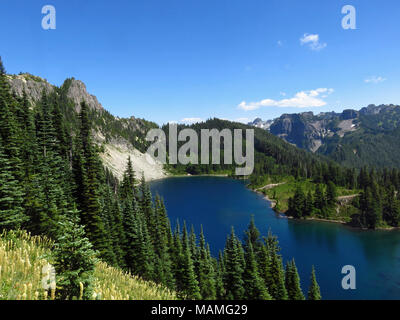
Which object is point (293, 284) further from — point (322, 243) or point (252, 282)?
point (322, 243)

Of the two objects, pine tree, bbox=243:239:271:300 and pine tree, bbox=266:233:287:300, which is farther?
pine tree, bbox=266:233:287:300

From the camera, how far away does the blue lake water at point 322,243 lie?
57463 millimetres

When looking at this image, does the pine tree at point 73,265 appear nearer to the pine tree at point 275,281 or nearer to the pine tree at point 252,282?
the pine tree at point 252,282

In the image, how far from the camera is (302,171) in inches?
7534

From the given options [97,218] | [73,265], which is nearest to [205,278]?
[97,218]

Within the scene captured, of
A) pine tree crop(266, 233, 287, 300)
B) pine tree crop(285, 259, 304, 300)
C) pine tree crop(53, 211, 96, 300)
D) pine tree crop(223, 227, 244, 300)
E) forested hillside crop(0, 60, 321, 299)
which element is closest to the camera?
pine tree crop(53, 211, 96, 300)

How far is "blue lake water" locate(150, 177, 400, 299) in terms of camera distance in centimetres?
5746

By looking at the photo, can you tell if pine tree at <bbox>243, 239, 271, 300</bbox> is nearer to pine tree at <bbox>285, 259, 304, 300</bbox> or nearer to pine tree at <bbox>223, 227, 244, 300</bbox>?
pine tree at <bbox>223, 227, 244, 300</bbox>

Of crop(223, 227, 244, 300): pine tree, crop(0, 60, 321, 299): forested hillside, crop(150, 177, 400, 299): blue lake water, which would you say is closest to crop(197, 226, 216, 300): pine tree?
crop(0, 60, 321, 299): forested hillside

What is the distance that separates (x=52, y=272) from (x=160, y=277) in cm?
4151

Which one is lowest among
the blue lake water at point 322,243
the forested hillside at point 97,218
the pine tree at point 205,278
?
the blue lake water at point 322,243

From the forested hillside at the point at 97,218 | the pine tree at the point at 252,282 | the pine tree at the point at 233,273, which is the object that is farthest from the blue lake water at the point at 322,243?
the pine tree at the point at 233,273
